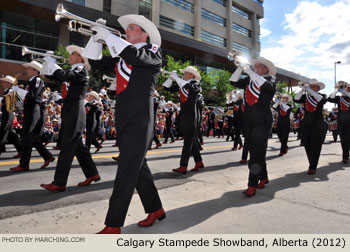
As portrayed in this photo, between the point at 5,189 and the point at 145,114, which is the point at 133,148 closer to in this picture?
the point at 145,114

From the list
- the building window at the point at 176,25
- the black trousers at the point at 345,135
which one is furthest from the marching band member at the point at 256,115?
the building window at the point at 176,25

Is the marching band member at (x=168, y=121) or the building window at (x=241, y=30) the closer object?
the marching band member at (x=168, y=121)

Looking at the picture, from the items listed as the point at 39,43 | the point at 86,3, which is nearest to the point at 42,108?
the point at 39,43

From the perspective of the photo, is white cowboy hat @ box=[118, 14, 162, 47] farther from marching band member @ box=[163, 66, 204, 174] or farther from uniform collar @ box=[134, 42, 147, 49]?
marching band member @ box=[163, 66, 204, 174]

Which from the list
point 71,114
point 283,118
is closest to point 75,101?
point 71,114

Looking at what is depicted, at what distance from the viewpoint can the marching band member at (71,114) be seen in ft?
15.4

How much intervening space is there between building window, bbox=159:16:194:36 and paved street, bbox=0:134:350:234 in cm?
3321

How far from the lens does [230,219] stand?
343cm

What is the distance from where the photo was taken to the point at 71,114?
4820mm

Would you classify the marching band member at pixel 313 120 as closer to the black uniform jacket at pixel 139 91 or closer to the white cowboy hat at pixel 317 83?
the white cowboy hat at pixel 317 83

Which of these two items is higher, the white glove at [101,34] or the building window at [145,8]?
the building window at [145,8]

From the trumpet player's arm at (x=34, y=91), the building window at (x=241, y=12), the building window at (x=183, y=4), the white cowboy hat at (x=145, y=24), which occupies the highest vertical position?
the building window at (x=241, y=12)

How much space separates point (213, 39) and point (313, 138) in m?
40.8

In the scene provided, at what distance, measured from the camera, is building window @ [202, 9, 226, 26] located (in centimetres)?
4353
